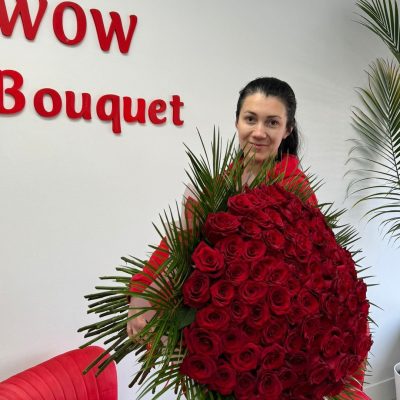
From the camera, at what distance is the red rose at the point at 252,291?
0.56 metres

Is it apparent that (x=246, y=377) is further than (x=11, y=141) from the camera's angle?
No

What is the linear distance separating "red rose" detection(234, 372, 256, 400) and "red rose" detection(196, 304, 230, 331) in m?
0.06

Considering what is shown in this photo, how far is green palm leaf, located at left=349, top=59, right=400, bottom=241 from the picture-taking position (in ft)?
9.11

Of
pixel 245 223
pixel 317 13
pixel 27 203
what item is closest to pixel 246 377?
pixel 245 223

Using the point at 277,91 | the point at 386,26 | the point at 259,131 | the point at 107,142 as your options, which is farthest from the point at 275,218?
the point at 386,26

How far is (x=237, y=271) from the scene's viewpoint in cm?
58

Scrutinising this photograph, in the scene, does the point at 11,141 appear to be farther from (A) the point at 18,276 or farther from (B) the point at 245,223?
(B) the point at 245,223

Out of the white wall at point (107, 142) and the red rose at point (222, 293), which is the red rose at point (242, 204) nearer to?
the red rose at point (222, 293)

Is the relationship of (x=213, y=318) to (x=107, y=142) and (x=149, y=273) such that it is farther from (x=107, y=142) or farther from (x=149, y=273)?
(x=107, y=142)

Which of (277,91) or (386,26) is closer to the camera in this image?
(277,91)

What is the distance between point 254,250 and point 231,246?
0.03 meters

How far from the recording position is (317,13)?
2623 mm

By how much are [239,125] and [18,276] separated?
1194 mm

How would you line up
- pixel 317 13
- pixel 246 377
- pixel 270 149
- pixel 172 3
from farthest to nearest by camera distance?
pixel 317 13
pixel 172 3
pixel 270 149
pixel 246 377
